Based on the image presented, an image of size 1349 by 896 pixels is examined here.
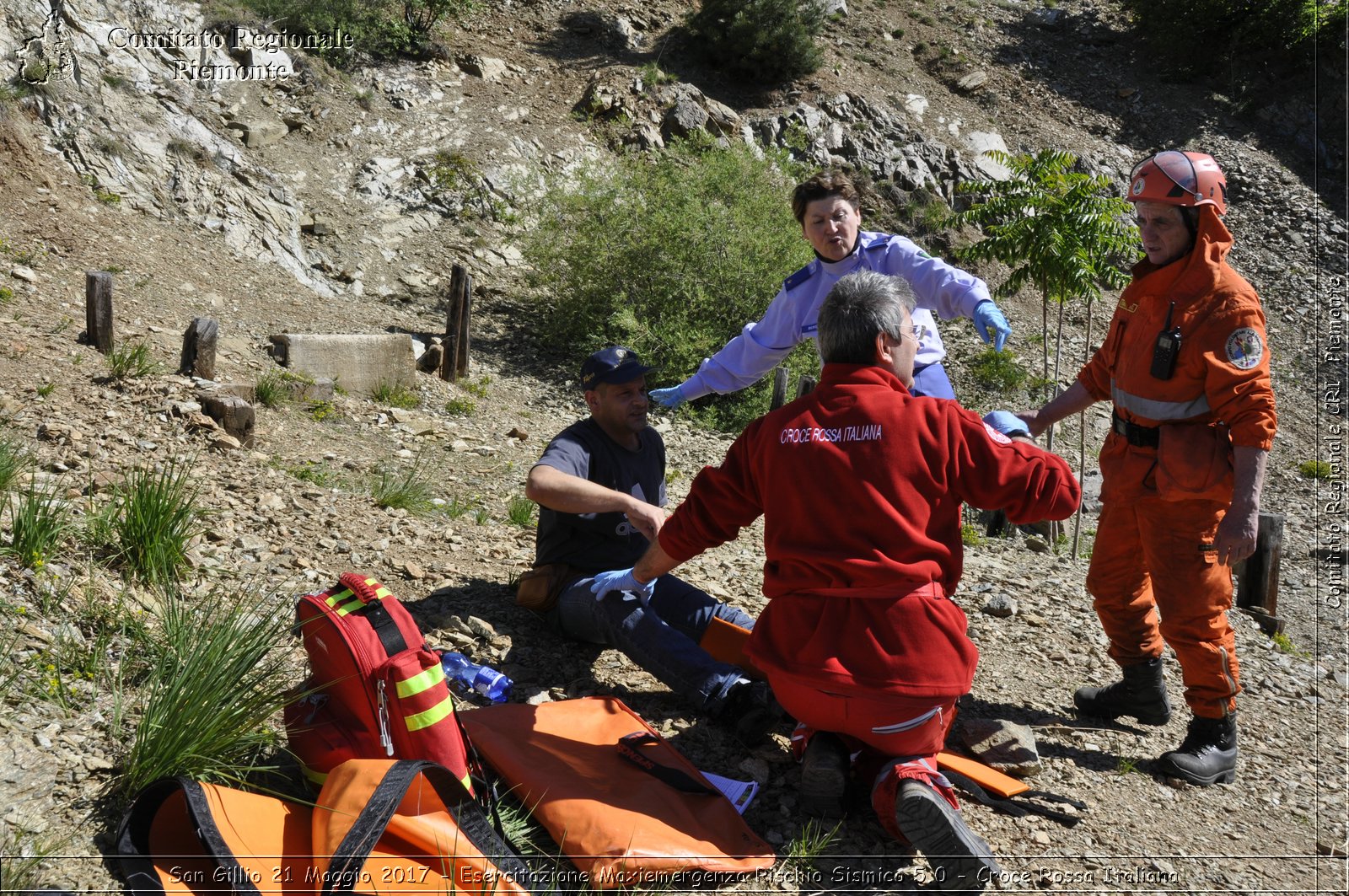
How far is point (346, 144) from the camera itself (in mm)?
12312

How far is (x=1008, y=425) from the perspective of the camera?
9.26 ft

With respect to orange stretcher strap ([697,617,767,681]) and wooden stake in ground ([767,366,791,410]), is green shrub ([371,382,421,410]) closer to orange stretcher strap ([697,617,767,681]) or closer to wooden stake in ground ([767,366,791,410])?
wooden stake in ground ([767,366,791,410])

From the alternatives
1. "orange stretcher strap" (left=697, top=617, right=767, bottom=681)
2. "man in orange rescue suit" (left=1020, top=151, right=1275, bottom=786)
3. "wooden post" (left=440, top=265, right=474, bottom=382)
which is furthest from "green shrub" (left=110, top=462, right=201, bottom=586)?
"wooden post" (left=440, top=265, right=474, bottom=382)

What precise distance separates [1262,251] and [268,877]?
2013 cm

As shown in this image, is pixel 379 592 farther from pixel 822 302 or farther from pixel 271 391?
pixel 271 391

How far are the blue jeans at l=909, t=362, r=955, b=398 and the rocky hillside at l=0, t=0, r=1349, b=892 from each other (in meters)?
1.27

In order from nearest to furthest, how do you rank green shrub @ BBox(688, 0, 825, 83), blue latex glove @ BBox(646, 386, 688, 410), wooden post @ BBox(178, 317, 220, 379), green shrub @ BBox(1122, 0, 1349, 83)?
1. blue latex glove @ BBox(646, 386, 688, 410)
2. wooden post @ BBox(178, 317, 220, 379)
3. green shrub @ BBox(688, 0, 825, 83)
4. green shrub @ BBox(1122, 0, 1349, 83)

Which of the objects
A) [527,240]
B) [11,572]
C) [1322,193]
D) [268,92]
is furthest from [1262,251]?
[11,572]

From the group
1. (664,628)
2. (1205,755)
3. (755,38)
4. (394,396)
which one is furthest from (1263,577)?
(755,38)

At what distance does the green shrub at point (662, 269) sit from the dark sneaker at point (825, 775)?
23.7 feet

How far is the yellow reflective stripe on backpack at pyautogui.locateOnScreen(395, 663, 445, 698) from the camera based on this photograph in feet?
8.07

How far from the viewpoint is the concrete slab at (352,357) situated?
7.74 metres

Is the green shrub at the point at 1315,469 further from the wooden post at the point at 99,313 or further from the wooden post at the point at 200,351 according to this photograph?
the wooden post at the point at 99,313

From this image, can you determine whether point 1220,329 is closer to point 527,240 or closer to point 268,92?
point 527,240
